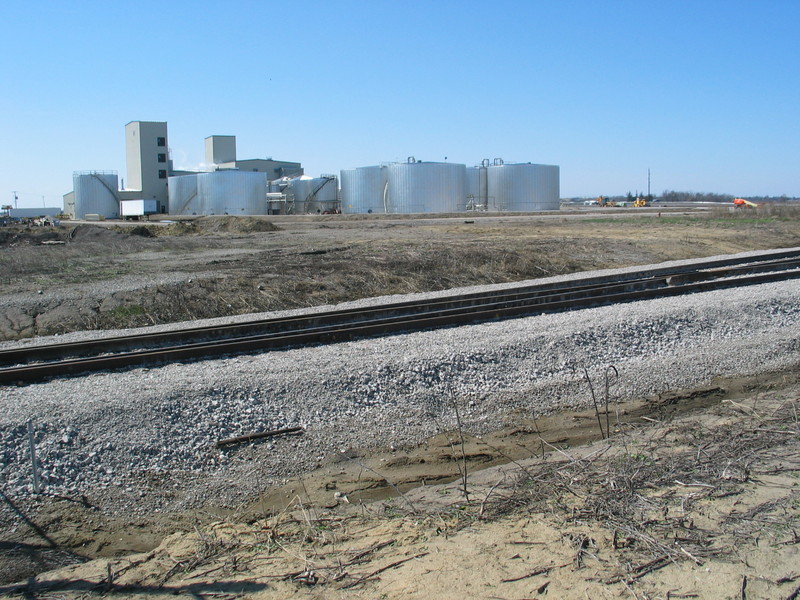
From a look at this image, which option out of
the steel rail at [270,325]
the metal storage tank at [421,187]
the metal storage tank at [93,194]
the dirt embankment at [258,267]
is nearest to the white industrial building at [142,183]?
the metal storage tank at [93,194]

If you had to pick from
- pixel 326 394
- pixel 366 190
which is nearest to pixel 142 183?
pixel 366 190

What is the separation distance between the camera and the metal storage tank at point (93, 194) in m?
76.8

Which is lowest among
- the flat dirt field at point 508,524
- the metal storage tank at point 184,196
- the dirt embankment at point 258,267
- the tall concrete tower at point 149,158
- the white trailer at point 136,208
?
the flat dirt field at point 508,524

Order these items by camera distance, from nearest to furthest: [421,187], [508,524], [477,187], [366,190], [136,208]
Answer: [508,524] < [136,208] < [421,187] < [366,190] < [477,187]

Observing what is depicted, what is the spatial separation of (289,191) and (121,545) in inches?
3204

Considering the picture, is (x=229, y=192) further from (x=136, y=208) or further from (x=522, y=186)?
(x=522, y=186)

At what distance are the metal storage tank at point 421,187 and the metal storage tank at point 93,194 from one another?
31.5 meters

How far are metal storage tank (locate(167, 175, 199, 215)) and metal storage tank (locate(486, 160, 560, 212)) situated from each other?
3422 cm

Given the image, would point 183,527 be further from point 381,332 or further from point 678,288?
point 678,288

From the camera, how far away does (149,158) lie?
80.9 metres

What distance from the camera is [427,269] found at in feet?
65.2

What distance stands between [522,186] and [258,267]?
65458mm

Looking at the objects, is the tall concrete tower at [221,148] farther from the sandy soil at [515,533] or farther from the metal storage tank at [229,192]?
the sandy soil at [515,533]

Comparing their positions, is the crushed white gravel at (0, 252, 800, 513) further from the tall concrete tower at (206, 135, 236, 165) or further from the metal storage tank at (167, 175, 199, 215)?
the tall concrete tower at (206, 135, 236, 165)
